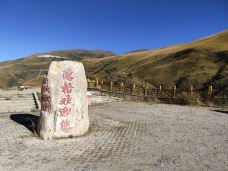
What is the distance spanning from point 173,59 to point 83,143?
6735 cm

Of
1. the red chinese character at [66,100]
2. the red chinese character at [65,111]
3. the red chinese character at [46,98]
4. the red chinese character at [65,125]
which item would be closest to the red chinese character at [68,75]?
the red chinese character at [66,100]

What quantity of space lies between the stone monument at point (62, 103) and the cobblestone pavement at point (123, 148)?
387 mm

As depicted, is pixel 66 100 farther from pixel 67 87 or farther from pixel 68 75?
pixel 68 75

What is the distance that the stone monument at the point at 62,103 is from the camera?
373 inches

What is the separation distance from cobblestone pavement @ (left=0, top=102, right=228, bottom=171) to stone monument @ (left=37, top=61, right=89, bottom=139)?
387mm

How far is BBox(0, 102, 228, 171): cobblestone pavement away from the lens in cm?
683

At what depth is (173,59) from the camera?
73.6m

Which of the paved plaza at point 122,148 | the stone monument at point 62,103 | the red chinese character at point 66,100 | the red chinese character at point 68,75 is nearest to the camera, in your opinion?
the paved plaza at point 122,148

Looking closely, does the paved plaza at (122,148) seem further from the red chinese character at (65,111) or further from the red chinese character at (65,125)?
the red chinese character at (65,111)

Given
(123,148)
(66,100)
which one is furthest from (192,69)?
(123,148)

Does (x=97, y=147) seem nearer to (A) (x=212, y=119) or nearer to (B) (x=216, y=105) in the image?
(A) (x=212, y=119)

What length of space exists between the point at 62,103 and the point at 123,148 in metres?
2.72

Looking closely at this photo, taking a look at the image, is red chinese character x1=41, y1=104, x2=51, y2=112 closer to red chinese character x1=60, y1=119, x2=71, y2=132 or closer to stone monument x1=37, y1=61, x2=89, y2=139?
stone monument x1=37, y1=61, x2=89, y2=139

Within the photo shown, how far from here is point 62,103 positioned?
9578 millimetres
